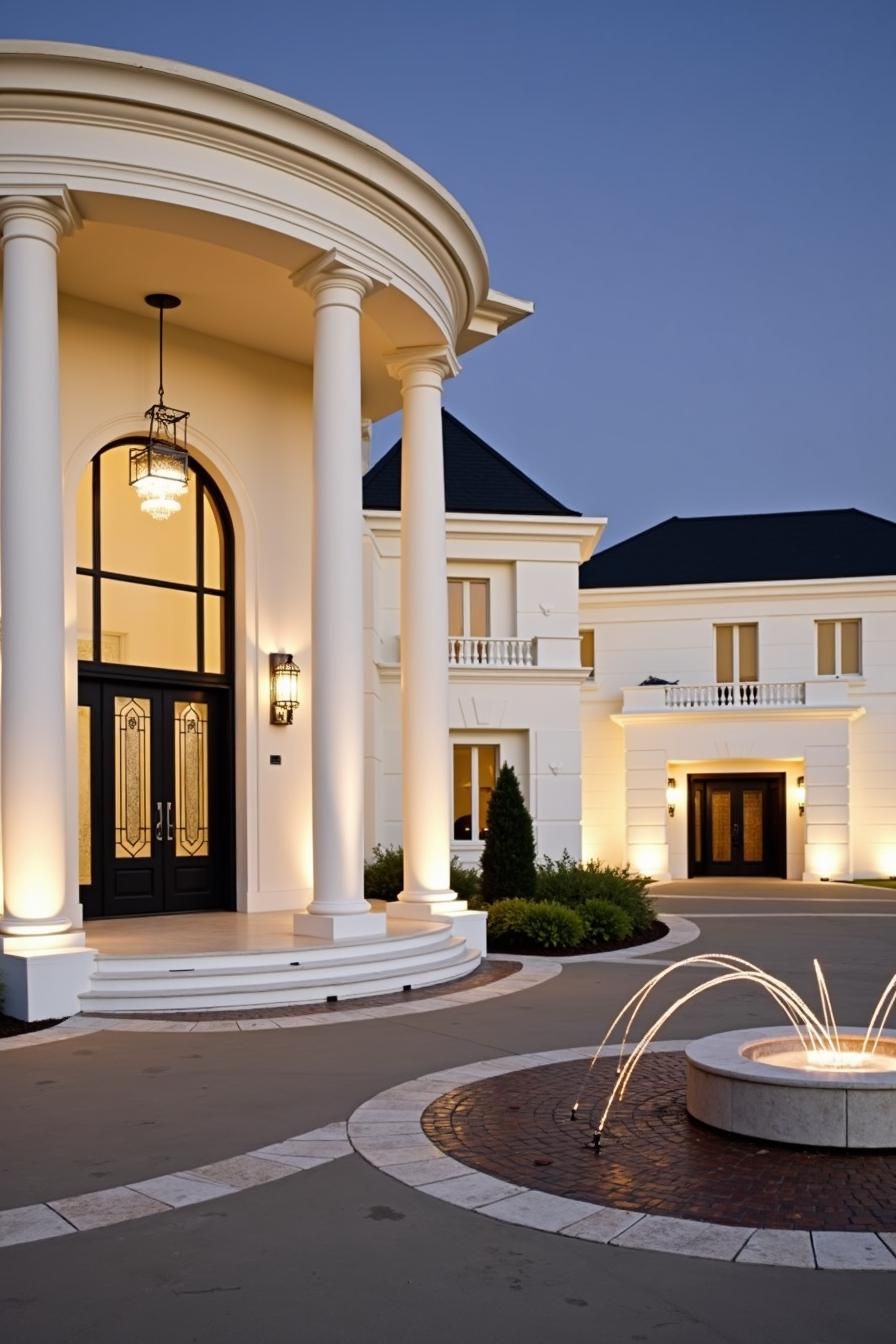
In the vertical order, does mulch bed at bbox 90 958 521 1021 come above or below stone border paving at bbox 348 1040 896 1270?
below

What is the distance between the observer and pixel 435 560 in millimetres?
14742

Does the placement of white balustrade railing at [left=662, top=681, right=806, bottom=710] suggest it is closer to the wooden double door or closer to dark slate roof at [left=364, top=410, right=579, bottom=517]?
the wooden double door

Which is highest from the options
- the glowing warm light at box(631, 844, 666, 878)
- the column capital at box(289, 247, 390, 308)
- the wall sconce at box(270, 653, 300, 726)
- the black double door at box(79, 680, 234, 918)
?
the column capital at box(289, 247, 390, 308)

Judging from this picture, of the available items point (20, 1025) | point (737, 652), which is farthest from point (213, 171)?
point (737, 652)

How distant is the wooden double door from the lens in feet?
105

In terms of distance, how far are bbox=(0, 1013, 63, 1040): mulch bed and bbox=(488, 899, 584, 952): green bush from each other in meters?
6.21

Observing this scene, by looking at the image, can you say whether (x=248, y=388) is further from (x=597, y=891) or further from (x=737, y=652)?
(x=737, y=652)

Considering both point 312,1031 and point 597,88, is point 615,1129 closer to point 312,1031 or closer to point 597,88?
point 312,1031

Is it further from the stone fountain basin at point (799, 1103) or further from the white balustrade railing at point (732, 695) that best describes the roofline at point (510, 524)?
the stone fountain basin at point (799, 1103)

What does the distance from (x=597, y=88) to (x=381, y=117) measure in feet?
186

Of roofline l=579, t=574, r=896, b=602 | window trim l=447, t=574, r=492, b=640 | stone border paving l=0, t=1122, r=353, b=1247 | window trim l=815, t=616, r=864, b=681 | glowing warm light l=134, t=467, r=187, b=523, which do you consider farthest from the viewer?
window trim l=815, t=616, r=864, b=681

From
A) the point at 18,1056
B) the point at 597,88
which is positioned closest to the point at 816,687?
the point at 18,1056

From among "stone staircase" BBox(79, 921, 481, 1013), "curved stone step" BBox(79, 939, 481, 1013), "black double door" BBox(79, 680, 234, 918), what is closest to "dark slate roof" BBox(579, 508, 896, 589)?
"black double door" BBox(79, 680, 234, 918)

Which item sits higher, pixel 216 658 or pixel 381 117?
pixel 381 117
